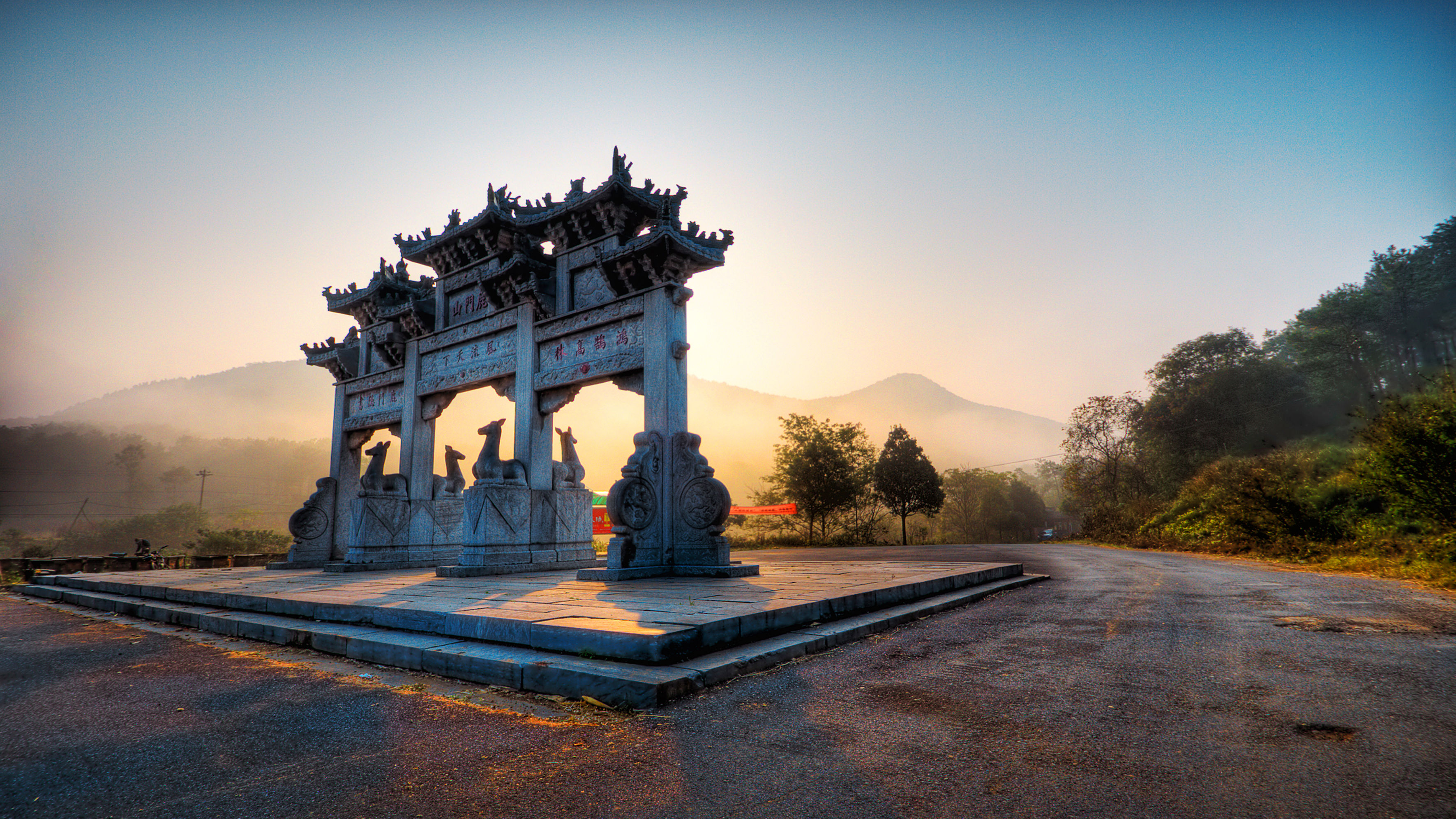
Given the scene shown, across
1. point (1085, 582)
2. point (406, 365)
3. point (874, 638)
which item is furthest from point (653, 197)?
point (1085, 582)

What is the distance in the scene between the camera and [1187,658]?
12.6ft

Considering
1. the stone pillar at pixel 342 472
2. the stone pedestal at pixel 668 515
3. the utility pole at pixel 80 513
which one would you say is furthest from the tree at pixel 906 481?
the utility pole at pixel 80 513

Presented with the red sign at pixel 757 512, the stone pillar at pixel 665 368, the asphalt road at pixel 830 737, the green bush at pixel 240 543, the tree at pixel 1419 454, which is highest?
the stone pillar at pixel 665 368

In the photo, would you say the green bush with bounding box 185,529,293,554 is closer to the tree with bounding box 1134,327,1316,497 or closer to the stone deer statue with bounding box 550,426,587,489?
the stone deer statue with bounding box 550,426,587,489

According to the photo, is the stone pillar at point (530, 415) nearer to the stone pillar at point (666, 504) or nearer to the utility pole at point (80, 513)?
the stone pillar at point (666, 504)

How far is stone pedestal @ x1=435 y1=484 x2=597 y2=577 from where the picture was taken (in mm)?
9234

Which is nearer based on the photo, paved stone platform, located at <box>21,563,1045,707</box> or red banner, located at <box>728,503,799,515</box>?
paved stone platform, located at <box>21,563,1045,707</box>

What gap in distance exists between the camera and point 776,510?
32.3 metres

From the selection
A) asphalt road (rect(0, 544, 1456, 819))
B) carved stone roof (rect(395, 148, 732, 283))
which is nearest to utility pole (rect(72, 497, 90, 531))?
carved stone roof (rect(395, 148, 732, 283))

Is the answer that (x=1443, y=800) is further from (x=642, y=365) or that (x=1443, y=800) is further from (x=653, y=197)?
(x=653, y=197)

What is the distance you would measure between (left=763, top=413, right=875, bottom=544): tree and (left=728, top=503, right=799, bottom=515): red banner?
10.6 inches

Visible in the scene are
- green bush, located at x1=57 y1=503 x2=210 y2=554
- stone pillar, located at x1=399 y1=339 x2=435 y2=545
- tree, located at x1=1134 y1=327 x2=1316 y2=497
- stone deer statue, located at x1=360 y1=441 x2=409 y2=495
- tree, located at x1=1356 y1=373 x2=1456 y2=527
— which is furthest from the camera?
green bush, located at x1=57 y1=503 x2=210 y2=554

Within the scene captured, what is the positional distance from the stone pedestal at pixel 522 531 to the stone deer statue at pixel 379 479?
3312mm

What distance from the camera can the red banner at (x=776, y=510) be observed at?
3170 centimetres
